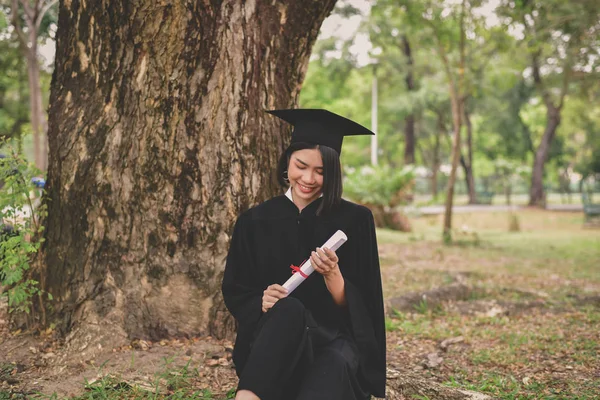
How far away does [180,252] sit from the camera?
392 cm

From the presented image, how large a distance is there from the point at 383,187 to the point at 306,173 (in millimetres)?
12768

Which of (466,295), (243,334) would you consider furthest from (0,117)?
(243,334)

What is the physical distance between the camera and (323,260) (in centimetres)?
262

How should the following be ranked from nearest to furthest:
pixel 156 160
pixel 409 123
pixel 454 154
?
pixel 156 160 < pixel 454 154 < pixel 409 123

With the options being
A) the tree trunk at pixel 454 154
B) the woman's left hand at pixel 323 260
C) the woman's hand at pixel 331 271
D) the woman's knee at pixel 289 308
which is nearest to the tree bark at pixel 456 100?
the tree trunk at pixel 454 154

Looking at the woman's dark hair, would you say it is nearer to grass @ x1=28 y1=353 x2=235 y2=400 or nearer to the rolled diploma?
the rolled diploma

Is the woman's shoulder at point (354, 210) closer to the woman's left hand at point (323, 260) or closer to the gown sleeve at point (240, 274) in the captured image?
the woman's left hand at point (323, 260)

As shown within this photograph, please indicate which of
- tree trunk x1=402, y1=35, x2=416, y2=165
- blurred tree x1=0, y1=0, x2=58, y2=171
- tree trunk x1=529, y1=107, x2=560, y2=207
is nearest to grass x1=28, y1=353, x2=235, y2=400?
blurred tree x1=0, y1=0, x2=58, y2=171

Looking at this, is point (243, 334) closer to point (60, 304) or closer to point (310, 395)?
point (310, 395)

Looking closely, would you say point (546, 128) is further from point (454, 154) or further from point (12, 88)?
point (12, 88)

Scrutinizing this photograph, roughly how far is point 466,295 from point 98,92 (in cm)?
455

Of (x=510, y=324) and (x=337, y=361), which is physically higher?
(x=337, y=361)

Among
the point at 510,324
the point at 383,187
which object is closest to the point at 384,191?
the point at 383,187

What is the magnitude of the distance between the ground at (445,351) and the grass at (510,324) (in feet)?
0.04
